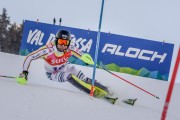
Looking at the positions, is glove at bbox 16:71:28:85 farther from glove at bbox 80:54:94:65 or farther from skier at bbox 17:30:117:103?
glove at bbox 80:54:94:65

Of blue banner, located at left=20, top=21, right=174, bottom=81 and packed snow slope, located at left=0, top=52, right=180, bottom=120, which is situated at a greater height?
blue banner, located at left=20, top=21, right=174, bottom=81

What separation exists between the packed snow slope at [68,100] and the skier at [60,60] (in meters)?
0.15

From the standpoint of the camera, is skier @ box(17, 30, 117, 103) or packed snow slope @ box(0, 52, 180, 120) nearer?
packed snow slope @ box(0, 52, 180, 120)

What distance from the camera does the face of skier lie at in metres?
5.07

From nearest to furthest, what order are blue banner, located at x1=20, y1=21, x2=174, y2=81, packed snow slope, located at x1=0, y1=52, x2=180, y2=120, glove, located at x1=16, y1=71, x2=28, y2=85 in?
packed snow slope, located at x1=0, y1=52, x2=180, y2=120 → glove, located at x1=16, y1=71, x2=28, y2=85 → blue banner, located at x1=20, y1=21, x2=174, y2=81

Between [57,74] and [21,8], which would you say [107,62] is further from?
[21,8]

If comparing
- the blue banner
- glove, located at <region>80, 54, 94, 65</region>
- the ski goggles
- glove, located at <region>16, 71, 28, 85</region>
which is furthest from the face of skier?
the blue banner

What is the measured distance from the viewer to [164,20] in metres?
7.27

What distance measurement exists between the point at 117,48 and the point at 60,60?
2079 millimetres

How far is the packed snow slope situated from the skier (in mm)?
148

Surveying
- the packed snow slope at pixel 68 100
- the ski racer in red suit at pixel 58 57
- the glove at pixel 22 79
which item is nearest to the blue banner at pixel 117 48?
the packed snow slope at pixel 68 100

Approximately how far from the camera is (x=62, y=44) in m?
5.10

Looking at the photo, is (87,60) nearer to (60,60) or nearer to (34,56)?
(60,60)

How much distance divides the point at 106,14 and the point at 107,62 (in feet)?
4.44
